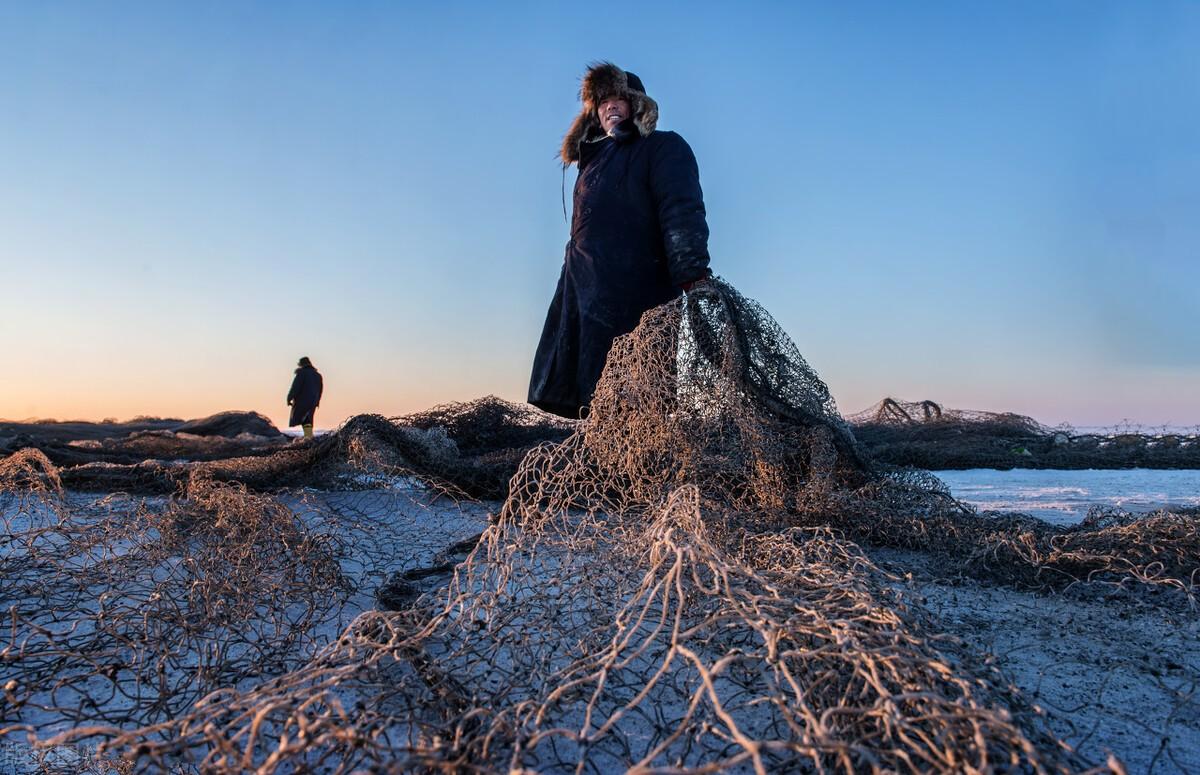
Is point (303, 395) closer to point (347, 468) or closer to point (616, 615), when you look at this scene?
point (347, 468)

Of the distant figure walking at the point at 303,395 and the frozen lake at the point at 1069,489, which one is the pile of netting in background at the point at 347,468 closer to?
the frozen lake at the point at 1069,489

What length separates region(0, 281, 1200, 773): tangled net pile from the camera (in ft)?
3.63

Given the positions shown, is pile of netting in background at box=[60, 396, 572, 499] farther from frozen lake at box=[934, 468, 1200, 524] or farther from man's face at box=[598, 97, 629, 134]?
frozen lake at box=[934, 468, 1200, 524]

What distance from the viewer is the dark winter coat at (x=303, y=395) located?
547 inches

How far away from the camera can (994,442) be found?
28.2ft

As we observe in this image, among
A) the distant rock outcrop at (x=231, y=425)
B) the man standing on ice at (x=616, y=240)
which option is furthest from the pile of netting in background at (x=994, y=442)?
the distant rock outcrop at (x=231, y=425)

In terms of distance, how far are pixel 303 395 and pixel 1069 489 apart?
12131mm

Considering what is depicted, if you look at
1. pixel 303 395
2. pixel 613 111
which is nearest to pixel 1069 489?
pixel 613 111

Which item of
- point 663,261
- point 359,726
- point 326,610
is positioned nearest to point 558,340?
point 663,261

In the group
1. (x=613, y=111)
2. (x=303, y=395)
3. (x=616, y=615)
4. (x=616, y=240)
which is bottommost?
(x=616, y=615)

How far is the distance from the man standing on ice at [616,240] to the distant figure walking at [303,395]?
10.4 m

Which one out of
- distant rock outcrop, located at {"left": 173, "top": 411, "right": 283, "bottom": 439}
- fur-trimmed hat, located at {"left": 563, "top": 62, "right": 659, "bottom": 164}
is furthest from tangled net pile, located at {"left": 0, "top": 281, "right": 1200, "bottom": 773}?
distant rock outcrop, located at {"left": 173, "top": 411, "right": 283, "bottom": 439}

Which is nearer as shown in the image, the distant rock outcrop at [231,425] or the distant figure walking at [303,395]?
the distant rock outcrop at [231,425]

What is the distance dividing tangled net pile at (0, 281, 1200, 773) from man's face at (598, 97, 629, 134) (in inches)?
65.6
